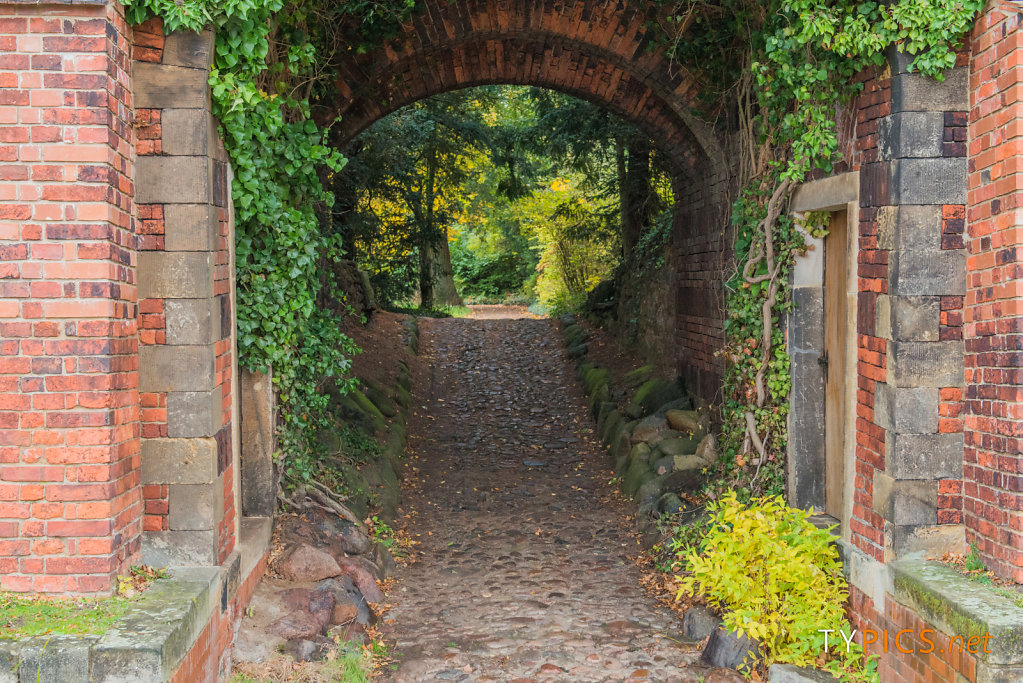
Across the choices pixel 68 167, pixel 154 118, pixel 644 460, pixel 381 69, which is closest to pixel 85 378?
pixel 68 167

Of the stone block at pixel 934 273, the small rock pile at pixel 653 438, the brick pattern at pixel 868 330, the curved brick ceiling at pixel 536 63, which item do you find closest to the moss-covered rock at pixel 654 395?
the small rock pile at pixel 653 438

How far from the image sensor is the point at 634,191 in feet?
44.5

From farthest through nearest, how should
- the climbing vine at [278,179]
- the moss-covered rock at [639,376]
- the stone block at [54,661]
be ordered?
the moss-covered rock at [639,376]
the climbing vine at [278,179]
the stone block at [54,661]

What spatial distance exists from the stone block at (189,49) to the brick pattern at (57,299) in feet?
1.28

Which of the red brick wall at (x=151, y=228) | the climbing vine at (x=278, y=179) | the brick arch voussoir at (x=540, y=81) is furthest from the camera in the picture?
the brick arch voussoir at (x=540, y=81)

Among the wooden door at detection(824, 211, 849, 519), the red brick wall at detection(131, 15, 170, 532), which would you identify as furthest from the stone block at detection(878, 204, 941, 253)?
the red brick wall at detection(131, 15, 170, 532)

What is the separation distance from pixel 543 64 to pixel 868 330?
4889 mm

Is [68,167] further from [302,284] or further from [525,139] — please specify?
[525,139]

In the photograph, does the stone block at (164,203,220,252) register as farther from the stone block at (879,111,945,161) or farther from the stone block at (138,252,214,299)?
the stone block at (879,111,945,161)

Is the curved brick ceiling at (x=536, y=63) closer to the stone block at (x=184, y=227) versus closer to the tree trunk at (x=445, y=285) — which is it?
the stone block at (x=184, y=227)

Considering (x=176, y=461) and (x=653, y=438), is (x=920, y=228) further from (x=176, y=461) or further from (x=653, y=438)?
(x=653, y=438)

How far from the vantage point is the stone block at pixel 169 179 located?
4.25 m

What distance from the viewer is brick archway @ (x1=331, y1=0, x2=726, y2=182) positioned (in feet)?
24.7

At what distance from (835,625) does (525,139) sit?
10665mm
